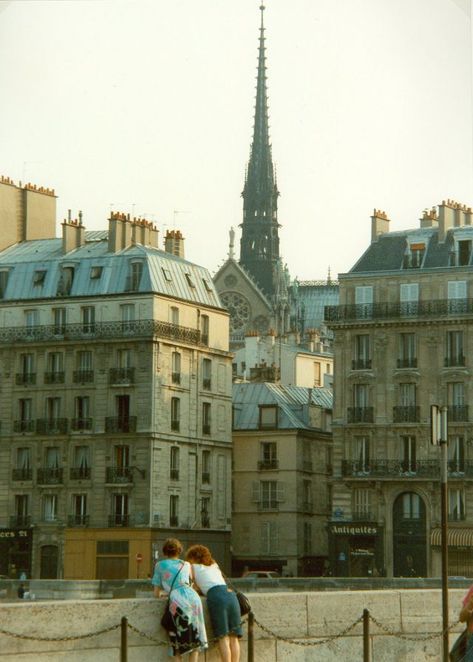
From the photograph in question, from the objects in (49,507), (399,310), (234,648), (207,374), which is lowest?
(234,648)

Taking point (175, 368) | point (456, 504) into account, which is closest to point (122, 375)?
point (175, 368)

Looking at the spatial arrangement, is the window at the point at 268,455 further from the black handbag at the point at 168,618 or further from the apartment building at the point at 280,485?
the black handbag at the point at 168,618

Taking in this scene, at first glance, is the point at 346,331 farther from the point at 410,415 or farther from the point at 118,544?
the point at 118,544

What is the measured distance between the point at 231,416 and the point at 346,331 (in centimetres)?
734

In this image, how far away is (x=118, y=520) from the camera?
73.2 meters

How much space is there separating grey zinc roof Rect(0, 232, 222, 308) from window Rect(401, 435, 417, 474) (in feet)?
38.3

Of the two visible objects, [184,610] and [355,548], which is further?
[355,548]

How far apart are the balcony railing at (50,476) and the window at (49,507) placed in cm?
55

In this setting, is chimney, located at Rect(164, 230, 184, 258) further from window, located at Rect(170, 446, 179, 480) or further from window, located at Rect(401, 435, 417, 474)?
window, located at Rect(401, 435, 417, 474)

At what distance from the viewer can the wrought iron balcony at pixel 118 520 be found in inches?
2872

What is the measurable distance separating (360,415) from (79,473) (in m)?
11.5

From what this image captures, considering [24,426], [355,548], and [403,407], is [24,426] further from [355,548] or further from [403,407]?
[403,407]

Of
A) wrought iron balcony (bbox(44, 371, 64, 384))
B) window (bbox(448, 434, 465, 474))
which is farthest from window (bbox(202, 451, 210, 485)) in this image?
window (bbox(448, 434, 465, 474))

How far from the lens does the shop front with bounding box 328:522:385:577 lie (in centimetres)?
7244
